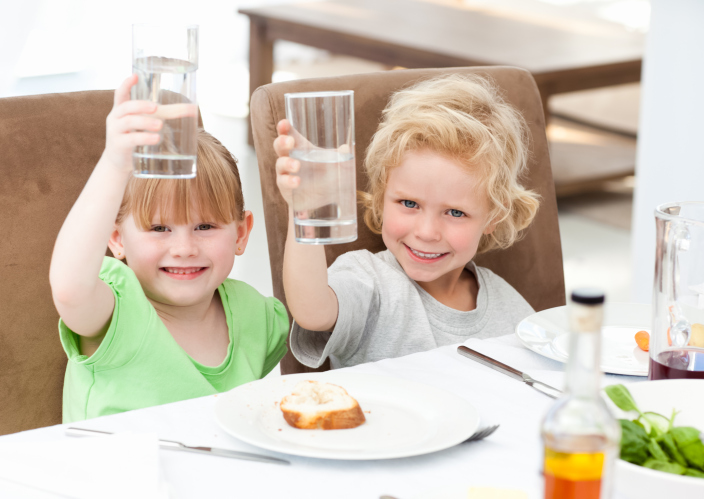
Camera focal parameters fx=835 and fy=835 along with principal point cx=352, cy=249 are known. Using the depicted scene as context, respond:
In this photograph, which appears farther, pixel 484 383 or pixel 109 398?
pixel 109 398

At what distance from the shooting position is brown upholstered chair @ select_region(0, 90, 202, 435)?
1.12m

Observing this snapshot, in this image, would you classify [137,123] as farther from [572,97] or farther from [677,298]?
[572,97]

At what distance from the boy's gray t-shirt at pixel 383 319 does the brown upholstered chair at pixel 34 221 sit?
0.35m

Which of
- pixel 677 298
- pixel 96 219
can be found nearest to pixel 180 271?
pixel 96 219

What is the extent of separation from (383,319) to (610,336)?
1.13 ft

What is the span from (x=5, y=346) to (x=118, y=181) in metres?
0.40

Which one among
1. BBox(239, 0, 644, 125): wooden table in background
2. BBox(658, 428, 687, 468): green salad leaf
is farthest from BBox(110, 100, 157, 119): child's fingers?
BBox(239, 0, 644, 125): wooden table in background

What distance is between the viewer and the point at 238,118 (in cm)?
517

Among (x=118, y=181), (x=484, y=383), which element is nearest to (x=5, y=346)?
(x=118, y=181)

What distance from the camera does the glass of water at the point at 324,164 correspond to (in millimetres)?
834

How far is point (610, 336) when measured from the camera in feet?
3.67

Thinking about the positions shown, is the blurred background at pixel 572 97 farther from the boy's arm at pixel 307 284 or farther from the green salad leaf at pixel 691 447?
the green salad leaf at pixel 691 447

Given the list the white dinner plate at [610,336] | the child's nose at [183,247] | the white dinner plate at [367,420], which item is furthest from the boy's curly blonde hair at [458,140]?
the white dinner plate at [367,420]

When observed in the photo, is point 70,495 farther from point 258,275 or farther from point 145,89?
point 258,275
